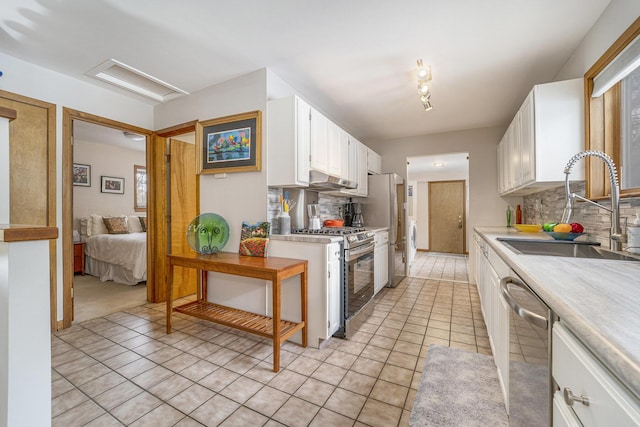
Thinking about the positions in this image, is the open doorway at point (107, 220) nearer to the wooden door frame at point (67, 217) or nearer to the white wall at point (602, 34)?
the wooden door frame at point (67, 217)

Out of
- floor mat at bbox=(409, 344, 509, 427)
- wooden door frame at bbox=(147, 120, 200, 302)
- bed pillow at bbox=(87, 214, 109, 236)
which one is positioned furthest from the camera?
bed pillow at bbox=(87, 214, 109, 236)

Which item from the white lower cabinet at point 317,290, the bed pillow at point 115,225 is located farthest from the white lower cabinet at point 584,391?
the bed pillow at point 115,225

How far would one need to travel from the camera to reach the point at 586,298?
73cm

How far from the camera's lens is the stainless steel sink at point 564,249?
150cm

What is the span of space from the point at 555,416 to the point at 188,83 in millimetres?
3520

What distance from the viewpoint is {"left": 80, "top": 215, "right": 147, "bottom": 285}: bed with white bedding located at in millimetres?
3979

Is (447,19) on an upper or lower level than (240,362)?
upper

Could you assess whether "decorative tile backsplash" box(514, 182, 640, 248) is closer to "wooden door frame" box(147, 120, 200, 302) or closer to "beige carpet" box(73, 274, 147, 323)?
"wooden door frame" box(147, 120, 200, 302)

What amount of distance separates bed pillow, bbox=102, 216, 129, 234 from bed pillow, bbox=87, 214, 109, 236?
66 millimetres

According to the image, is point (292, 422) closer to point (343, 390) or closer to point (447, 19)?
point (343, 390)

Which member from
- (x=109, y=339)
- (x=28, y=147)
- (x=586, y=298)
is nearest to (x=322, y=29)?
(x=586, y=298)

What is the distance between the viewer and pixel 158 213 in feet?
10.9

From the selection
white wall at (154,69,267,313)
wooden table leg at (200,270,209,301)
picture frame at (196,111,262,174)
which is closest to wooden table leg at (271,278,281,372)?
white wall at (154,69,267,313)

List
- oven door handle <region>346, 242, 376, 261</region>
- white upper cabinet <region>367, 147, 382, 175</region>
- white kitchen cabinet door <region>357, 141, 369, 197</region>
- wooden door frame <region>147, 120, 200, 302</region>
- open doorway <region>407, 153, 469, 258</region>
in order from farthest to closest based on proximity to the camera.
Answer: open doorway <region>407, 153, 469, 258</region> < white upper cabinet <region>367, 147, 382, 175</region> < white kitchen cabinet door <region>357, 141, 369, 197</region> < wooden door frame <region>147, 120, 200, 302</region> < oven door handle <region>346, 242, 376, 261</region>
